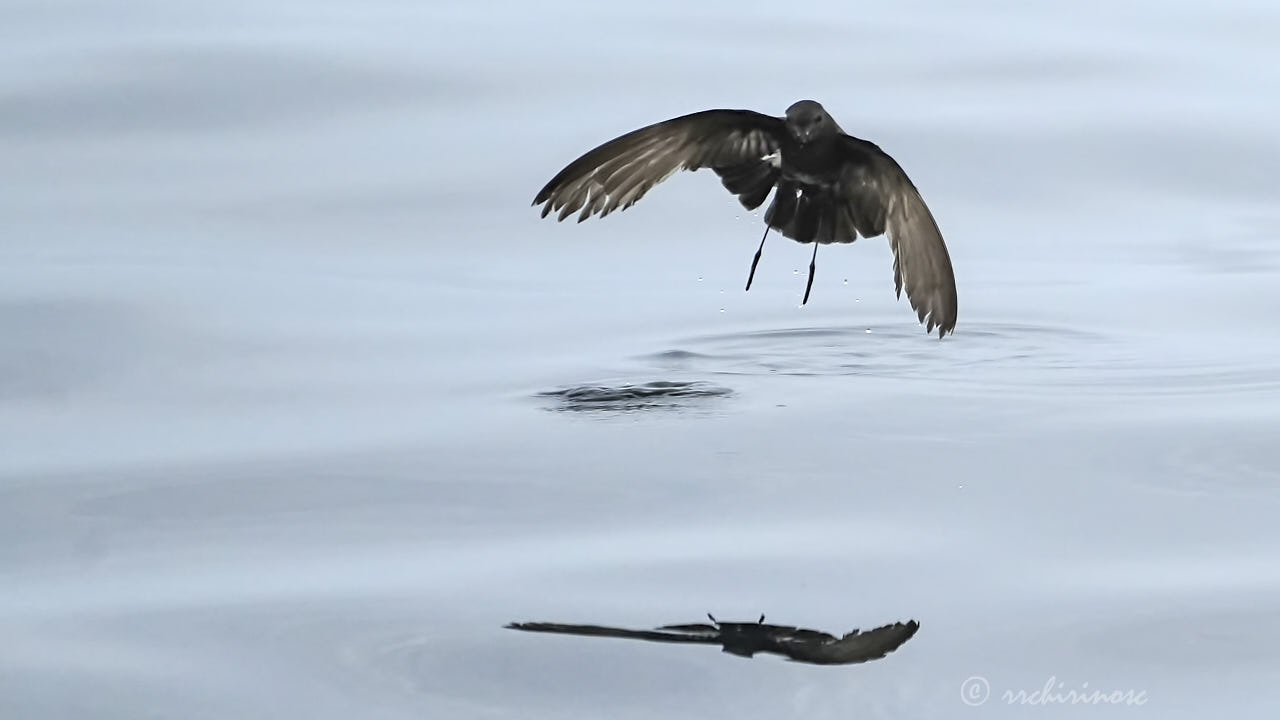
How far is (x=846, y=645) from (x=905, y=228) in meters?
2.58

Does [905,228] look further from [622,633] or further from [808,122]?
[622,633]

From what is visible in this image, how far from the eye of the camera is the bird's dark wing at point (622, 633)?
3238 millimetres

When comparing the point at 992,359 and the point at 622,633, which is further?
the point at 992,359

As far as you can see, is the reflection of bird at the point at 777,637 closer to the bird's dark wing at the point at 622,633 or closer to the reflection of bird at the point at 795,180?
the bird's dark wing at the point at 622,633

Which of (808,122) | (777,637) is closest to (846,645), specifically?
(777,637)

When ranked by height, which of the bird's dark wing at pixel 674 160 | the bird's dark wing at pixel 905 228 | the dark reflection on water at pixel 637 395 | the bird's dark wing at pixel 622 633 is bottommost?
the bird's dark wing at pixel 622 633

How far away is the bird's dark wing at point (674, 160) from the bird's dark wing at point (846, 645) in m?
2.35

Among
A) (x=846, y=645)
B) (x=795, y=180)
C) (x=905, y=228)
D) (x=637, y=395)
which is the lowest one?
(x=846, y=645)

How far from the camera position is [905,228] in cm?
559

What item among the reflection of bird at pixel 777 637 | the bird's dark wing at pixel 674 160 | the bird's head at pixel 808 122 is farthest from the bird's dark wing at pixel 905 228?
the reflection of bird at pixel 777 637

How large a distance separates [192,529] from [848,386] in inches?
82.2

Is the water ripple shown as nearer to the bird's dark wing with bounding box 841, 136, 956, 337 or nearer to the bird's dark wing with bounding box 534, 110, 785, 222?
the bird's dark wing with bounding box 841, 136, 956, 337

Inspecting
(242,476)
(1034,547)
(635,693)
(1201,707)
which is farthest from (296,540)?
(1201,707)

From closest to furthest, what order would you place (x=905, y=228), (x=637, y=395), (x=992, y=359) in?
(x=637, y=395) < (x=905, y=228) < (x=992, y=359)
